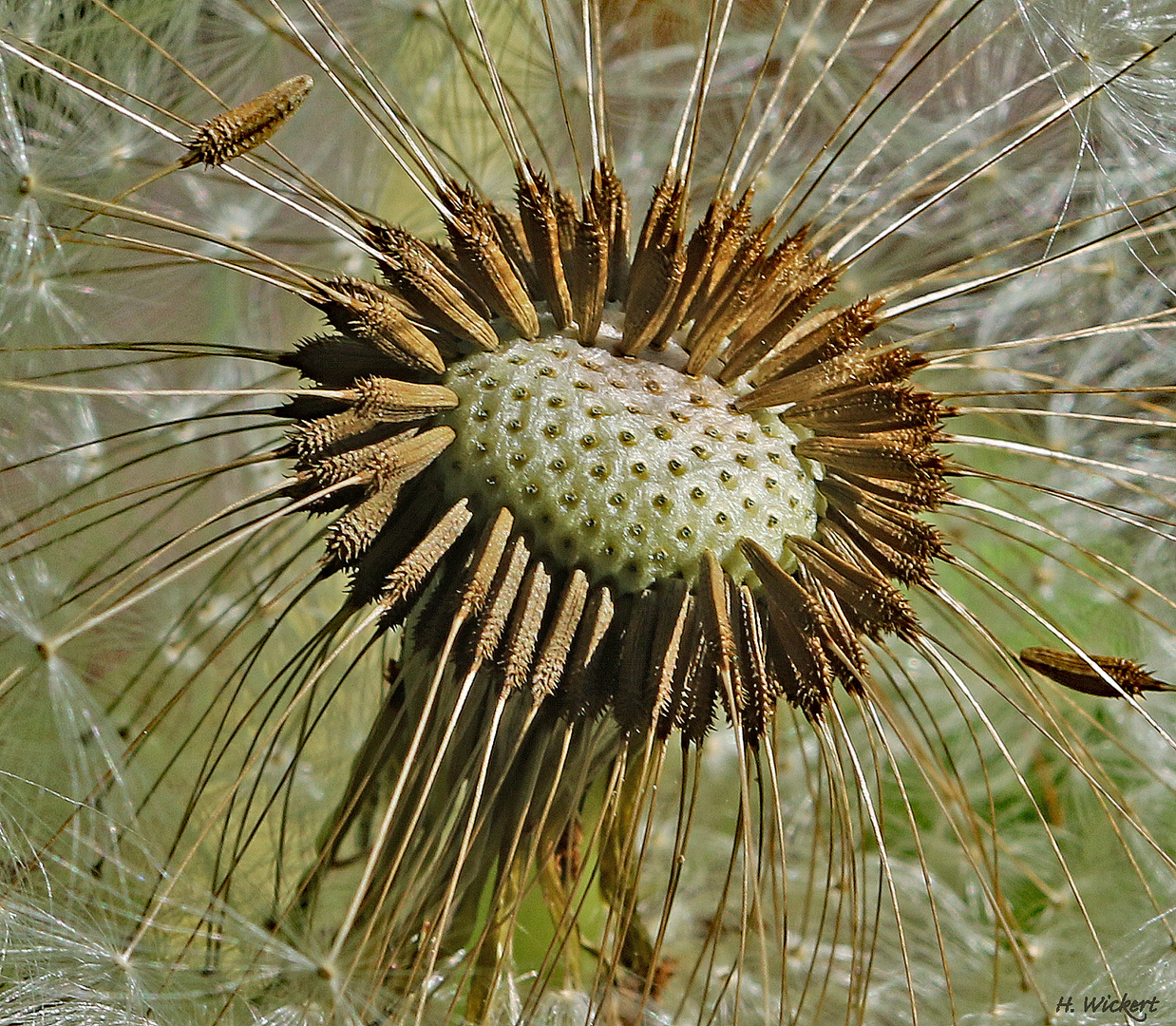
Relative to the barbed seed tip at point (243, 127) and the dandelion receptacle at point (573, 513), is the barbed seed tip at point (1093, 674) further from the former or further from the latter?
the barbed seed tip at point (243, 127)

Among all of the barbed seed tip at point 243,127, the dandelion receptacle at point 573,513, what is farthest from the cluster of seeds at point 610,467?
the barbed seed tip at point 243,127

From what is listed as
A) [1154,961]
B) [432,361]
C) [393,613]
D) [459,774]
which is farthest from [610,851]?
[1154,961]

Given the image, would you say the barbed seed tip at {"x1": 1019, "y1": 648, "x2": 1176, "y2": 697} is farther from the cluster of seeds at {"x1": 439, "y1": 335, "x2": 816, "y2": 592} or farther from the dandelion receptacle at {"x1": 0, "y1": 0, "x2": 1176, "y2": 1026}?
the cluster of seeds at {"x1": 439, "y1": 335, "x2": 816, "y2": 592}

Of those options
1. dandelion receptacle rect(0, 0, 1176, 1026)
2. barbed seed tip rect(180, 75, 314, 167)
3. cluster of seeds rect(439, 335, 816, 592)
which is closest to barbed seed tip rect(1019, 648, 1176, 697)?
dandelion receptacle rect(0, 0, 1176, 1026)

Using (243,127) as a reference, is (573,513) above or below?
below

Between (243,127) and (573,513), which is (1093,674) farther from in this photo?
(243,127)

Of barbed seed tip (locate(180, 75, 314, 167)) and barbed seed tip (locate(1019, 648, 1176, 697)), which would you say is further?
barbed seed tip (locate(1019, 648, 1176, 697))

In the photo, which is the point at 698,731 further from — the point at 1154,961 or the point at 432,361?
the point at 1154,961

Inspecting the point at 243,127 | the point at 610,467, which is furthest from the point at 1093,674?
the point at 243,127
